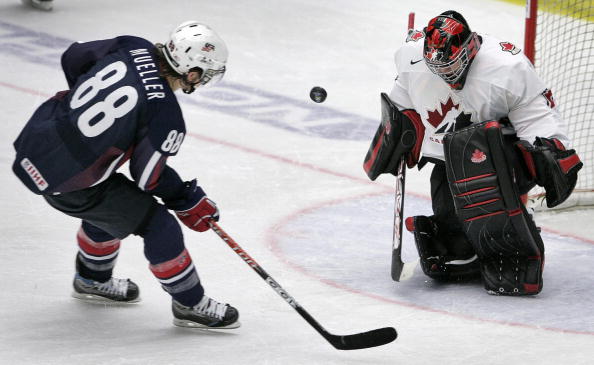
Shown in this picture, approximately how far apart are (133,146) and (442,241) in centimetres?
127

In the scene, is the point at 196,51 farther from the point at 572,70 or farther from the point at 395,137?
the point at 572,70

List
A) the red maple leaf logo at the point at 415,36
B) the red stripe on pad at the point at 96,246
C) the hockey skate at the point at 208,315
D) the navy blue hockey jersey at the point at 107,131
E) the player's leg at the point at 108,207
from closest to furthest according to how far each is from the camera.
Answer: the navy blue hockey jersey at the point at 107,131, the player's leg at the point at 108,207, the hockey skate at the point at 208,315, the red stripe on pad at the point at 96,246, the red maple leaf logo at the point at 415,36

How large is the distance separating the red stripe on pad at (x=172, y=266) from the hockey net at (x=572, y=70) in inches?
74.8

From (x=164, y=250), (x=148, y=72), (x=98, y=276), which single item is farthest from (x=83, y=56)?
(x=98, y=276)

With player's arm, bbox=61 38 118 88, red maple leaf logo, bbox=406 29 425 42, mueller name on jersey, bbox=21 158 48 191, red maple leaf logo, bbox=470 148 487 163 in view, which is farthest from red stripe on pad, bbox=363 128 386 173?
mueller name on jersey, bbox=21 158 48 191

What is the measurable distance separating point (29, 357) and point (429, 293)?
138 centimetres

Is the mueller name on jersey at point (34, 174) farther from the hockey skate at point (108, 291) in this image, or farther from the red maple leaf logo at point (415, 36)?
the red maple leaf logo at point (415, 36)

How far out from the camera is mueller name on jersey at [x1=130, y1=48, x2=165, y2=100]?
3.16 metres

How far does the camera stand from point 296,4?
26.8ft

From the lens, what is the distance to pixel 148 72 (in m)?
3.21

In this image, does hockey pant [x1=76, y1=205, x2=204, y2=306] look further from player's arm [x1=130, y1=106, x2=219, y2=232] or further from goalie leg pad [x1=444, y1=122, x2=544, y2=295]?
goalie leg pad [x1=444, y1=122, x2=544, y2=295]

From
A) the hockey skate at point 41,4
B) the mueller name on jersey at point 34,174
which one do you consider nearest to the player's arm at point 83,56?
the mueller name on jersey at point 34,174

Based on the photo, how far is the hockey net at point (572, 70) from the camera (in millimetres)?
4871

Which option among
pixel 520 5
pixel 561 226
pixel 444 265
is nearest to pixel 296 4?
pixel 520 5
